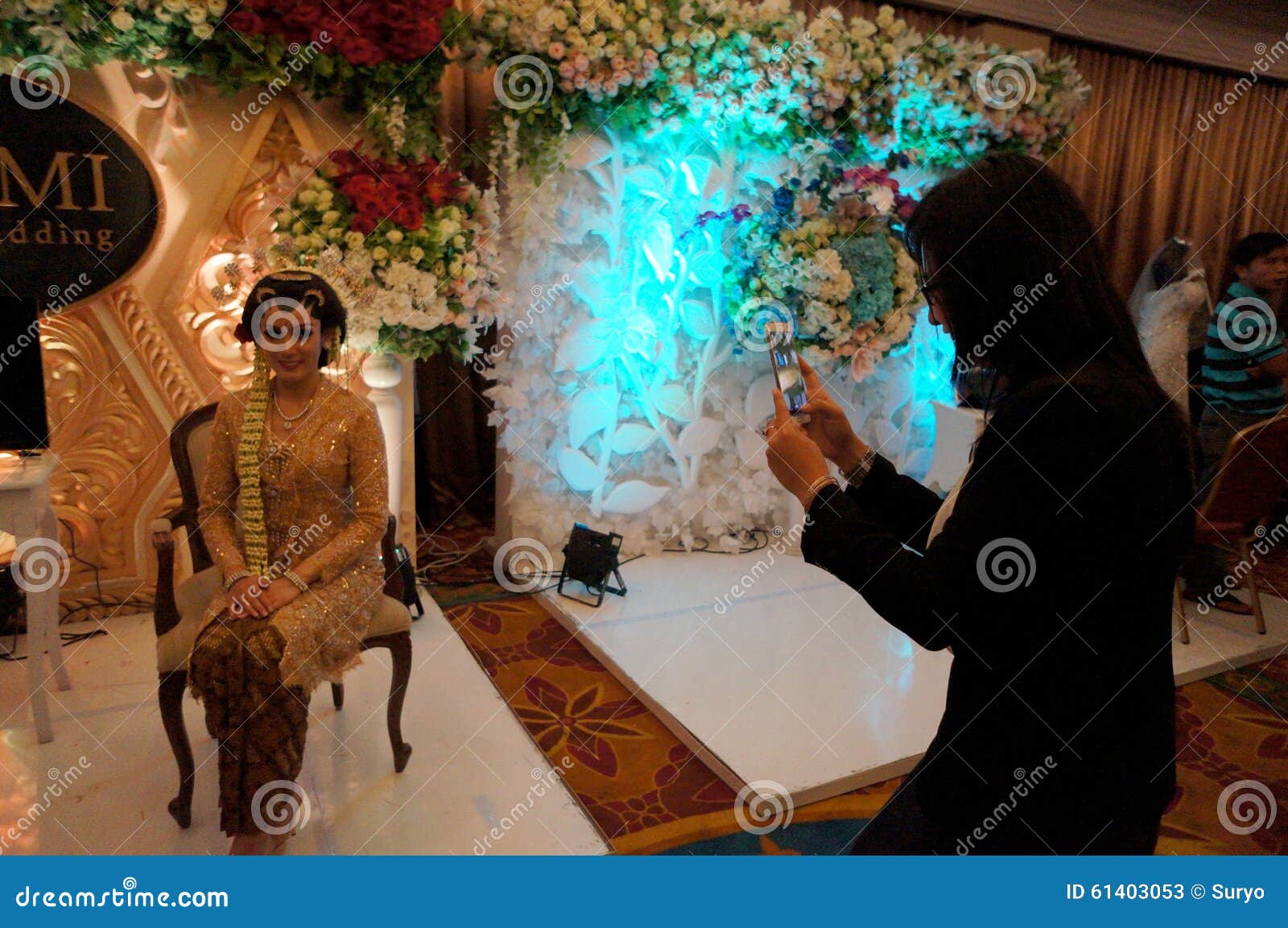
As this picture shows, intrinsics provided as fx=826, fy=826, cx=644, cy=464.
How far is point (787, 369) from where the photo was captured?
162 cm

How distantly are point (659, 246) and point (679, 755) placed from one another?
7.45 ft

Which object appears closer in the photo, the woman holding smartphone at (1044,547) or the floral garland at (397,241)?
the woman holding smartphone at (1044,547)

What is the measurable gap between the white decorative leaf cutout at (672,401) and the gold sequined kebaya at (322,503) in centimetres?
185

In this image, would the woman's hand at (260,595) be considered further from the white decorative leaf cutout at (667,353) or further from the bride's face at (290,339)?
the white decorative leaf cutout at (667,353)

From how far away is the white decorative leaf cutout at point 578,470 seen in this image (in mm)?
3793

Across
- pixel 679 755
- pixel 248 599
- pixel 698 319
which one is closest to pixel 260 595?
pixel 248 599

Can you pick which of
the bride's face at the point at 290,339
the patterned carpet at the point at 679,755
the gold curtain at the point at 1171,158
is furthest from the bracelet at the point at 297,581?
the gold curtain at the point at 1171,158

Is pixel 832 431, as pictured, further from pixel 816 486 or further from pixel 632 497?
pixel 632 497

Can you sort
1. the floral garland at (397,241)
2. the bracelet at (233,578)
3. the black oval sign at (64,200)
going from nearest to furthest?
the bracelet at (233,578) → the black oval sign at (64,200) → the floral garland at (397,241)

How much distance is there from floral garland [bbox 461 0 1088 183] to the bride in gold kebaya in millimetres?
1533

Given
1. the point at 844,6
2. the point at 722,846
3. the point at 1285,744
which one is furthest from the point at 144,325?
the point at 1285,744

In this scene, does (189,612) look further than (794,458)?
Yes

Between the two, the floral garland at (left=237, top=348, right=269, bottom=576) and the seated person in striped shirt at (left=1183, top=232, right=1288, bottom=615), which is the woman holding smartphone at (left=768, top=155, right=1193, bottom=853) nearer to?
the floral garland at (left=237, top=348, right=269, bottom=576)

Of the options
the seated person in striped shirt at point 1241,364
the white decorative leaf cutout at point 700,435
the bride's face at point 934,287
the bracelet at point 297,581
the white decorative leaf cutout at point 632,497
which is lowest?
the bracelet at point 297,581
